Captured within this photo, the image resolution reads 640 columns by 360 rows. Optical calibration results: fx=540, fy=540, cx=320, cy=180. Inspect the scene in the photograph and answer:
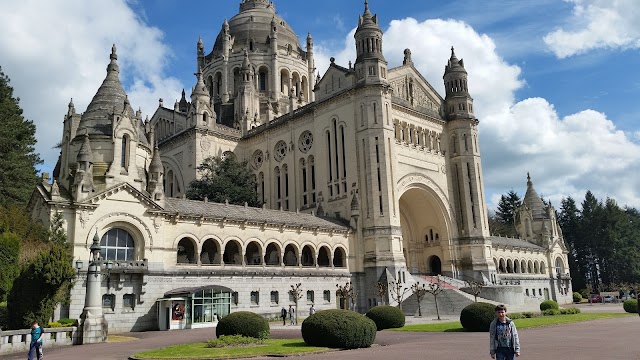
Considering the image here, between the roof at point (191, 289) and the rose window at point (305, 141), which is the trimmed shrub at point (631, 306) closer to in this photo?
the roof at point (191, 289)

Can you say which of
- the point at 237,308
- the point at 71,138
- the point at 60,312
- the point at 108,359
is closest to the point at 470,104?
the point at 237,308

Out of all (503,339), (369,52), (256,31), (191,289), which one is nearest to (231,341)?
(503,339)

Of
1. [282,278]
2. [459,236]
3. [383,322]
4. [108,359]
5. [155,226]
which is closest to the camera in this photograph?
[108,359]

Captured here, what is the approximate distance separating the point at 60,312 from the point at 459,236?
44.2 metres

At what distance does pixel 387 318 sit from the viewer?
109 feet

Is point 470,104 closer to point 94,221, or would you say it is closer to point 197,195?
point 197,195

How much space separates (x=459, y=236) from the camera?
63469 mm

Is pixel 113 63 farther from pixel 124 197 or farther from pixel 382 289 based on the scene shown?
pixel 382 289

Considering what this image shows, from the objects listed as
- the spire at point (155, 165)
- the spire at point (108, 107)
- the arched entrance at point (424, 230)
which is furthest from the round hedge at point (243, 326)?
the arched entrance at point (424, 230)

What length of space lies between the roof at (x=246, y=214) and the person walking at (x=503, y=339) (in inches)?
1256

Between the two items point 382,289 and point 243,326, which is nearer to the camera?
point 243,326

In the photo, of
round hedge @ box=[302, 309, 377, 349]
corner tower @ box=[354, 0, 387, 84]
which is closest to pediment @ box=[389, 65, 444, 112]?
corner tower @ box=[354, 0, 387, 84]

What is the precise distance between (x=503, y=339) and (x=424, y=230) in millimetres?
54144

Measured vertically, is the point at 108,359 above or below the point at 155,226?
below
